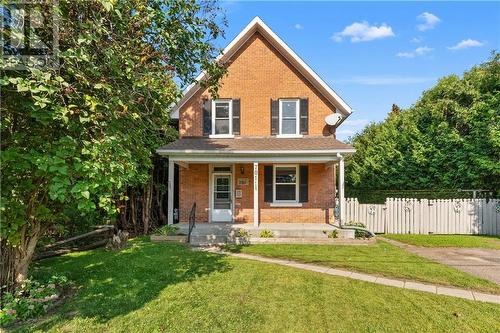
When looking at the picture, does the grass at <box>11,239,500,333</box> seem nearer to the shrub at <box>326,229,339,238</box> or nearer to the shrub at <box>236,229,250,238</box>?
the shrub at <box>236,229,250,238</box>

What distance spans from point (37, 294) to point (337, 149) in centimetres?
972

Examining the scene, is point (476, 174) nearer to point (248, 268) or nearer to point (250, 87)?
point (250, 87)

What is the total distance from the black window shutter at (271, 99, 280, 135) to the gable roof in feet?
5.89

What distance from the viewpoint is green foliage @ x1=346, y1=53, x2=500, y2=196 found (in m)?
15.7

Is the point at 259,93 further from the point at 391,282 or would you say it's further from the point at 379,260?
the point at 391,282

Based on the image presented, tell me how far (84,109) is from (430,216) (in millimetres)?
14436

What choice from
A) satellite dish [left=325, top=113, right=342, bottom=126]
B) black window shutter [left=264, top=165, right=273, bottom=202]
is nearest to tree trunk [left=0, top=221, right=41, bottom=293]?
black window shutter [left=264, top=165, right=273, bottom=202]

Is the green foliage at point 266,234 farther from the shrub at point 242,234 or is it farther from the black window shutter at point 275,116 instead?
the black window shutter at point 275,116

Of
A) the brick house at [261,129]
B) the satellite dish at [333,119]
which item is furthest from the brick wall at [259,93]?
the satellite dish at [333,119]

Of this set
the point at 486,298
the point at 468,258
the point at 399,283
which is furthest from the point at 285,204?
the point at 486,298

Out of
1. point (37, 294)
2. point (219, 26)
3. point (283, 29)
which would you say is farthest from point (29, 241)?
point (283, 29)

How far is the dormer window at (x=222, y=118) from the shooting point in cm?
1370

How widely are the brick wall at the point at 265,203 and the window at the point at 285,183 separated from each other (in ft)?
1.56

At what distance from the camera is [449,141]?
57.0 ft
